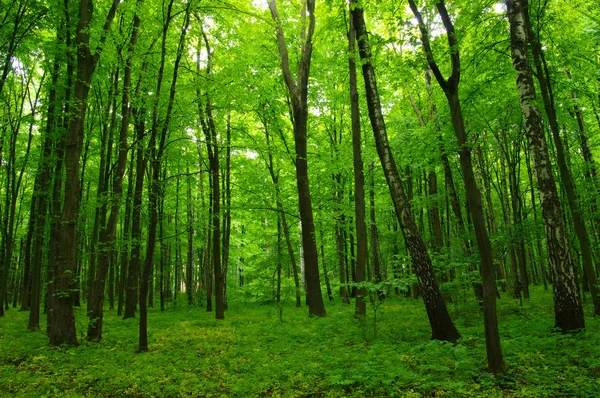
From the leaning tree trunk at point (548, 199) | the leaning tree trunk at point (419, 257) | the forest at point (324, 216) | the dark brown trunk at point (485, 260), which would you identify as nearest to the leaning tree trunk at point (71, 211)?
the forest at point (324, 216)

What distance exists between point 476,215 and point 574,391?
2.39 metres

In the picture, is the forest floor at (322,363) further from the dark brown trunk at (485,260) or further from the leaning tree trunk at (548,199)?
the leaning tree trunk at (548,199)

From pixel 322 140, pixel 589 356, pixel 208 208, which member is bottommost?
pixel 589 356

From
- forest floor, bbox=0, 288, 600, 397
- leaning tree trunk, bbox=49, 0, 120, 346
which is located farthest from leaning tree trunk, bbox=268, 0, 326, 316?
leaning tree trunk, bbox=49, 0, 120, 346

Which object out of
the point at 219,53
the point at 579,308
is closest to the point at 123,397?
the point at 579,308

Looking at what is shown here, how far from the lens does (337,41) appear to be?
52.2 ft

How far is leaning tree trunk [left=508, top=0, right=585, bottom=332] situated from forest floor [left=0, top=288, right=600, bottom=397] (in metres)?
0.51

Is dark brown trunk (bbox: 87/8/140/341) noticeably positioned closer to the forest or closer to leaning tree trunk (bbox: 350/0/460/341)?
the forest

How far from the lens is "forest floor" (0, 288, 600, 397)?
4742 millimetres

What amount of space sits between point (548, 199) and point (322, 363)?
5.76 metres

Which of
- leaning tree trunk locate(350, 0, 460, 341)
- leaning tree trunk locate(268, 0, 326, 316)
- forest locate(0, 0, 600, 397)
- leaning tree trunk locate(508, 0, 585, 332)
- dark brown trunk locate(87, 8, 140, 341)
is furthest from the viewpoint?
leaning tree trunk locate(268, 0, 326, 316)

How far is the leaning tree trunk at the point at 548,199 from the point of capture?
264 inches

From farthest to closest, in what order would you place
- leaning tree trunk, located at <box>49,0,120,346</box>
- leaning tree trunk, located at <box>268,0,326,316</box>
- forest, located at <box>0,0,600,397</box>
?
leaning tree trunk, located at <box>268,0,326,316</box> < leaning tree trunk, located at <box>49,0,120,346</box> < forest, located at <box>0,0,600,397</box>

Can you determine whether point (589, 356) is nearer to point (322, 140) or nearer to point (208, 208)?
point (208, 208)
